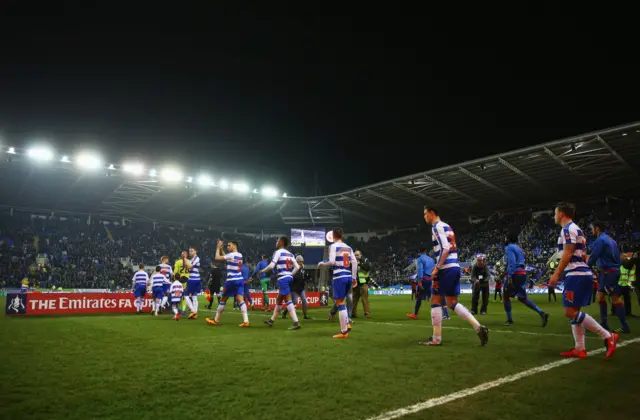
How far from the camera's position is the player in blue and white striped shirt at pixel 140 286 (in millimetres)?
15367

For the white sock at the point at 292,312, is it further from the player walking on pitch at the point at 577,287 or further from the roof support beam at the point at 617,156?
the roof support beam at the point at 617,156

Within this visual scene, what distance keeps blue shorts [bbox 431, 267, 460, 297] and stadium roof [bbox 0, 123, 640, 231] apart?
22552 mm

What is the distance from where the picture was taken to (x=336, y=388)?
441 cm

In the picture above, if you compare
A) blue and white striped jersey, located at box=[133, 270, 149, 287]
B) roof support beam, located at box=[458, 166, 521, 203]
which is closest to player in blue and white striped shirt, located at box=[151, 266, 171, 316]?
blue and white striped jersey, located at box=[133, 270, 149, 287]

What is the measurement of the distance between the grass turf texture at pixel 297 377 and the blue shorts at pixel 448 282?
2.78 feet

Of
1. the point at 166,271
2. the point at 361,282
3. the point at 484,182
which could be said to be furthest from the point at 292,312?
the point at 484,182

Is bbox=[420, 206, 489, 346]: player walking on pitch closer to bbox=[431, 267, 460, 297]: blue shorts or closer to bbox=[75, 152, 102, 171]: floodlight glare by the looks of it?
bbox=[431, 267, 460, 297]: blue shorts

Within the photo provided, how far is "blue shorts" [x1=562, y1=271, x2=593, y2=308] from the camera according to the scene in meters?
5.95

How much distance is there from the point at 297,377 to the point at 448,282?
3.27m

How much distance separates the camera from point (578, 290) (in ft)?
19.7

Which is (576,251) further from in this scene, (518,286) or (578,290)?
(518,286)

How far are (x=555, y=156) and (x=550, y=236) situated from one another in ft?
38.1

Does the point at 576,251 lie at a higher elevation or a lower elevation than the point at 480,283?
higher

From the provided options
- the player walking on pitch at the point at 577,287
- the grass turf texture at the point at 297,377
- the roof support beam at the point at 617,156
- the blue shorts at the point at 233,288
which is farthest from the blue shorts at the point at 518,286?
the roof support beam at the point at 617,156
